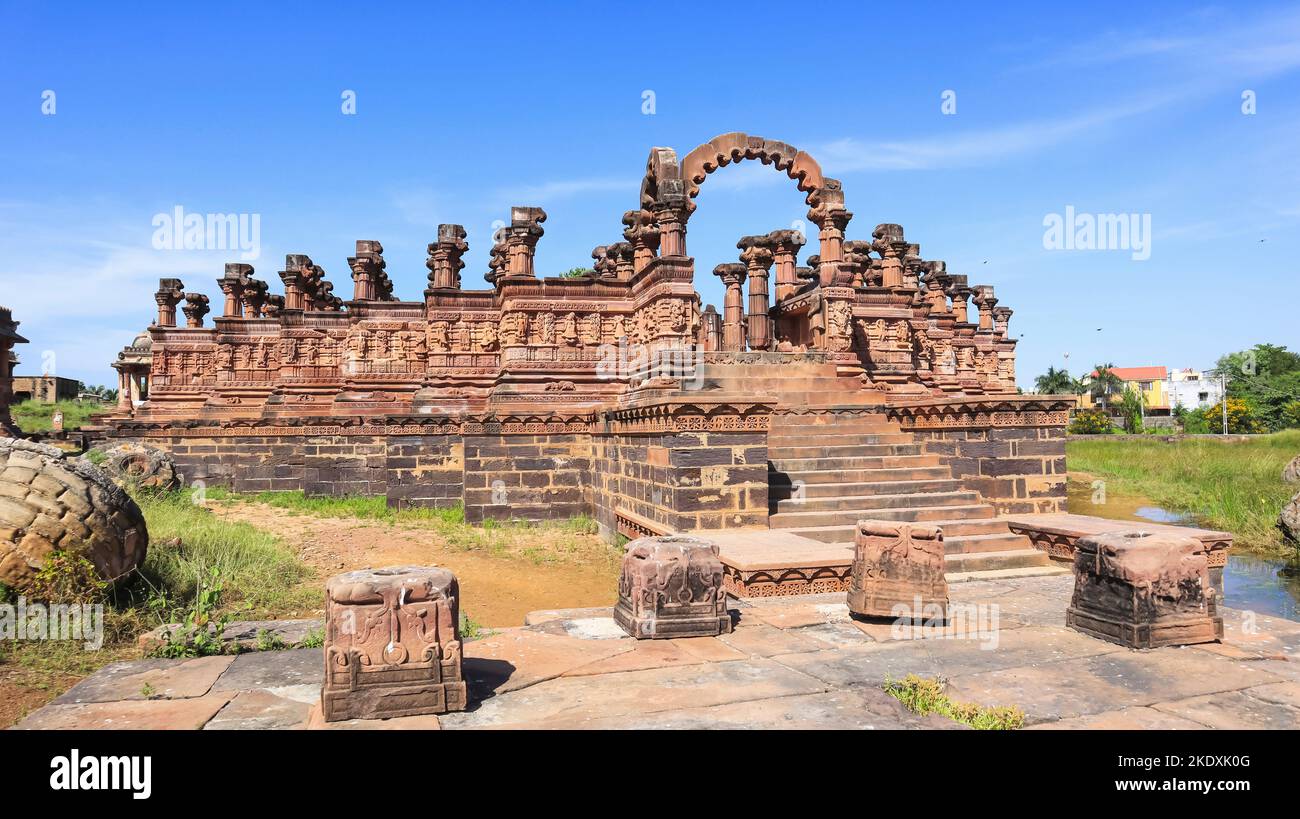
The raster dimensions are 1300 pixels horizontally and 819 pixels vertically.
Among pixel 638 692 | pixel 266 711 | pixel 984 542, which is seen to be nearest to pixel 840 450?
→ pixel 984 542

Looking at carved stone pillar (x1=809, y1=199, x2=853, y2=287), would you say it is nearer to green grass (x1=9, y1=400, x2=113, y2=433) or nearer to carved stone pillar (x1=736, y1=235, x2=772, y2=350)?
carved stone pillar (x1=736, y1=235, x2=772, y2=350)

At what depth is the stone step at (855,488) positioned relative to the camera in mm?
9719

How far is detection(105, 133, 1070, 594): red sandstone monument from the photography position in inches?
358

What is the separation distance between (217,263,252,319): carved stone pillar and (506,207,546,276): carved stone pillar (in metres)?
12.9

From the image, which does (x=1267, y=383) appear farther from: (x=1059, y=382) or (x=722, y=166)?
(x=722, y=166)

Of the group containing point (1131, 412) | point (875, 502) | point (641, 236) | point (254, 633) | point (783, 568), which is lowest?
point (254, 633)

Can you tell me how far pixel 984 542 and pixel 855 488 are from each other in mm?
1753

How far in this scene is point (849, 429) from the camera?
11.7 meters

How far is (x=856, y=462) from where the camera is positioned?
35.0 ft

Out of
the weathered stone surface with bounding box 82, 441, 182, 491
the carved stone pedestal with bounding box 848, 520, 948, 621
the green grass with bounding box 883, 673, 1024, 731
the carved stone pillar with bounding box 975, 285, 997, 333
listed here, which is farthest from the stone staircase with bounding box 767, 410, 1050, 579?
the carved stone pillar with bounding box 975, 285, 997, 333

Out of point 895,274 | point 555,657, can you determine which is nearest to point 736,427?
point 555,657
